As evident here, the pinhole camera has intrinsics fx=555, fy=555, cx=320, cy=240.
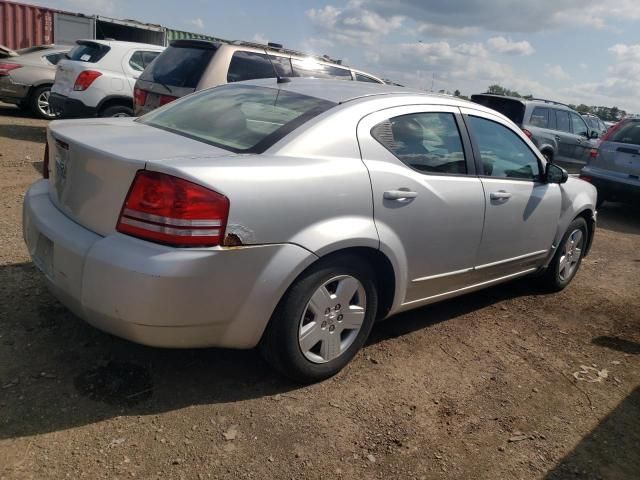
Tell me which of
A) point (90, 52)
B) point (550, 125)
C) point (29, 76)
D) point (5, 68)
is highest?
point (550, 125)

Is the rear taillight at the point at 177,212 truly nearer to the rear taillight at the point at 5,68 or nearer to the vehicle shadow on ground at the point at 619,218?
→ the vehicle shadow on ground at the point at 619,218

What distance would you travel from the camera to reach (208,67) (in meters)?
6.55

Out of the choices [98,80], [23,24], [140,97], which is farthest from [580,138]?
[23,24]

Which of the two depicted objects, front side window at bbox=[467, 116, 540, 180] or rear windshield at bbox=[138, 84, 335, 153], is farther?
front side window at bbox=[467, 116, 540, 180]

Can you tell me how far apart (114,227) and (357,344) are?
146 cm

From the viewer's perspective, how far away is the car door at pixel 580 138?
469 inches

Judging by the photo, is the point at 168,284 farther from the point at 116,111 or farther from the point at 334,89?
the point at 116,111

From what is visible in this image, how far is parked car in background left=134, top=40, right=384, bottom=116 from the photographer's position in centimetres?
655

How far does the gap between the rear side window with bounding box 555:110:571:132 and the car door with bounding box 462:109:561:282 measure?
25.7 ft

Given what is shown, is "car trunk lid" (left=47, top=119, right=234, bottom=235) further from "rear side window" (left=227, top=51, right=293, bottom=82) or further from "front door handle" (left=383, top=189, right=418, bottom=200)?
"rear side window" (left=227, top=51, right=293, bottom=82)

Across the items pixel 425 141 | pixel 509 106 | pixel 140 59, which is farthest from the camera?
pixel 509 106

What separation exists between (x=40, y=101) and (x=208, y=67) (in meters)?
6.81

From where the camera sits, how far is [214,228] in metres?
2.35

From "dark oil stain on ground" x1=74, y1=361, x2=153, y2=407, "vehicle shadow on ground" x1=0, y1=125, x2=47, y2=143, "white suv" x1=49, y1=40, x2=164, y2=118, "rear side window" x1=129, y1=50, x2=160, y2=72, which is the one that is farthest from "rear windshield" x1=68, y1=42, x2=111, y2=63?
"dark oil stain on ground" x1=74, y1=361, x2=153, y2=407
